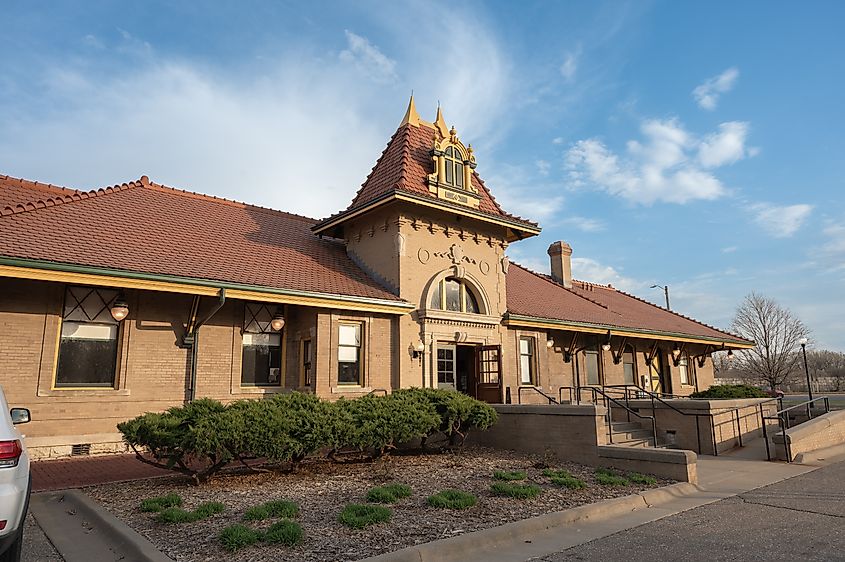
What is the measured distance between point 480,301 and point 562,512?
10.2 m

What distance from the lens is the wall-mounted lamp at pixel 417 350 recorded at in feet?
50.2

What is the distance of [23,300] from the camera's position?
439 inches

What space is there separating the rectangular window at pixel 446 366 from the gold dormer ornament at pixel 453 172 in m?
4.22

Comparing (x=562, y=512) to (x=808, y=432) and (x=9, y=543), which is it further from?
(x=808, y=432)

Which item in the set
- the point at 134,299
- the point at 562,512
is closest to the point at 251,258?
the point at 134,299

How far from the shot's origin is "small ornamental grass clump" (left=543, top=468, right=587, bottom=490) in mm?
8852

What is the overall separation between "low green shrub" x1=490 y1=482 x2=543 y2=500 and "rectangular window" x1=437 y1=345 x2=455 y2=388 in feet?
24.7

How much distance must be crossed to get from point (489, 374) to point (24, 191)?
12705 millimetres

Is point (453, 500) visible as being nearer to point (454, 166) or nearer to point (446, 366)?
point (446, 366)

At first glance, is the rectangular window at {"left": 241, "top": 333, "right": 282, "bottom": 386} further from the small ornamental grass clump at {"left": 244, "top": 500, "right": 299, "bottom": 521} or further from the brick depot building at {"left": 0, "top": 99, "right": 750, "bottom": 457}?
the small ornamental grass clump at {"left": 244, "top": 500, "right": 299, "bottom": 521}

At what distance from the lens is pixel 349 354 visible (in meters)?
14.6

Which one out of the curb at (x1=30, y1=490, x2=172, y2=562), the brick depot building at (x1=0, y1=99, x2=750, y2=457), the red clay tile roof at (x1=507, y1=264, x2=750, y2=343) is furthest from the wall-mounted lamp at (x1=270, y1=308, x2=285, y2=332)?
the red clay tile roof at (x1=507, y1=264, x2=750, y2=343)

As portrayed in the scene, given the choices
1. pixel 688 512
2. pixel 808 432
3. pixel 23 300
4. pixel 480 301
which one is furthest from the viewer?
pixel 480 301

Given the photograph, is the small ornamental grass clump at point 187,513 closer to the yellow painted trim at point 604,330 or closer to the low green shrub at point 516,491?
the low green shrub at point 516,491
